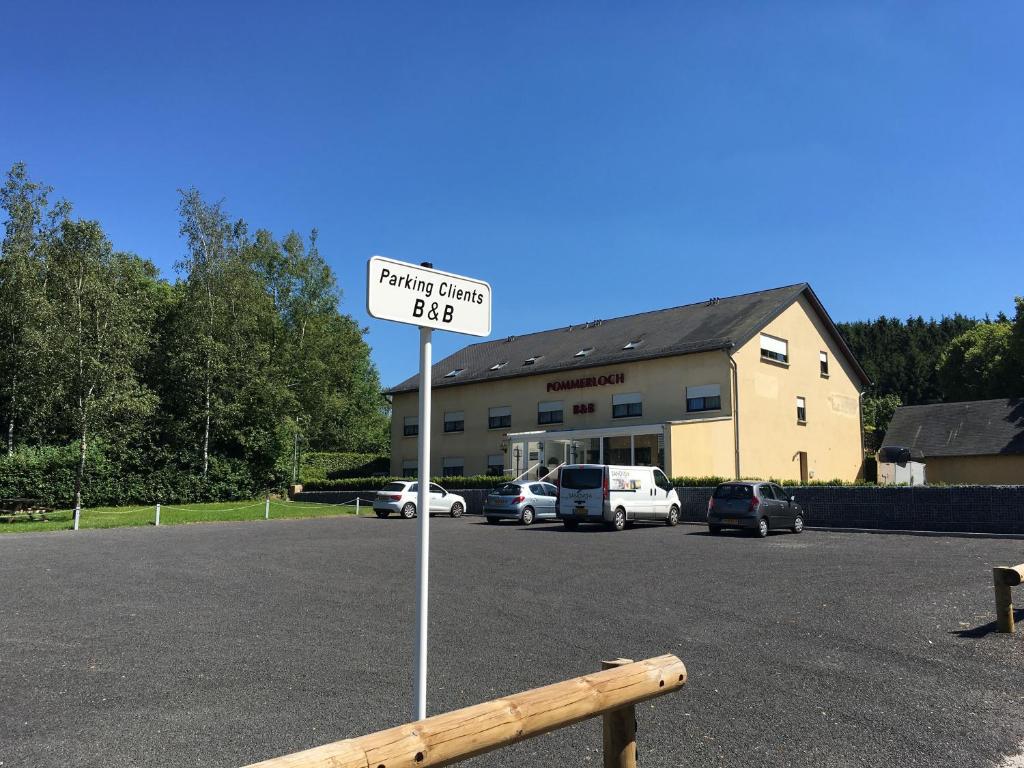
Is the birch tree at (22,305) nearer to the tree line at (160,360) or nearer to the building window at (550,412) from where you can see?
the tree line at (160,360)

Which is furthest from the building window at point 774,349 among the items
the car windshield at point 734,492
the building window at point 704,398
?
the car windshield at point 734,492

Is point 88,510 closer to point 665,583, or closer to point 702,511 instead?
point 702,511

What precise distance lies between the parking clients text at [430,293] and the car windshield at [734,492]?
18969 mm

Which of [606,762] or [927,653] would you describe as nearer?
[606,762]

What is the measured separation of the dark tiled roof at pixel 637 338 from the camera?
36000mm

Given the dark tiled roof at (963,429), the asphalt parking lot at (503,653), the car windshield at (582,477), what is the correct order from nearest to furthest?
the asphalt parking lot at (503,653) < the car windshield at (582,477) < the dark tiled roof at (963,429)

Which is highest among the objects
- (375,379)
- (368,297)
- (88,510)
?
(375,379)

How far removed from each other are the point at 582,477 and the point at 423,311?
1979 centimetres

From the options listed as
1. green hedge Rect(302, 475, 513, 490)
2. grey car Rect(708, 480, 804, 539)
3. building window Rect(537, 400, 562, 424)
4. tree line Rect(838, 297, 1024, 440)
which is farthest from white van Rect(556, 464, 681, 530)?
tree line Rect(838, 297, 1024, 440)

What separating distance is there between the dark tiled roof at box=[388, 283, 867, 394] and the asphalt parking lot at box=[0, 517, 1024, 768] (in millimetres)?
21945

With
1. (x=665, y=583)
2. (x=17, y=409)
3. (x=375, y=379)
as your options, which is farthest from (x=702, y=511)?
(x=375, y=379)

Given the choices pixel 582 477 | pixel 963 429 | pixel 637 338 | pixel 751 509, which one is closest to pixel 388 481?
pixel 637 338

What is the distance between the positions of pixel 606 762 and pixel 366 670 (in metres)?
3.56

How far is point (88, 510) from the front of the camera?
31.7 meters
